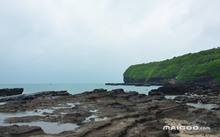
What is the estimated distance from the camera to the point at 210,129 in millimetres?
13938

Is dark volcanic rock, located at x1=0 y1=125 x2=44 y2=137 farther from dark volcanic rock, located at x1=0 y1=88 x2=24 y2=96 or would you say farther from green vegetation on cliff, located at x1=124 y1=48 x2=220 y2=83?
green vegetation on cliff, located at x1=124 y1=48 x2=220 y2=83

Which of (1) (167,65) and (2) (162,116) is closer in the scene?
(2) (162,116)

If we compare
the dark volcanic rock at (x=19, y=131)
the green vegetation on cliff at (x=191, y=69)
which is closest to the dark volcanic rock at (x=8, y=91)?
the dark volcanic rock at (x=19, y=131)

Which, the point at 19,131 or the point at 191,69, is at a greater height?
the point at 191,69

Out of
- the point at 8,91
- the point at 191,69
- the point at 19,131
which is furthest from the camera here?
the point at 191,69

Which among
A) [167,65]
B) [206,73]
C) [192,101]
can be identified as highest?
[167,65]

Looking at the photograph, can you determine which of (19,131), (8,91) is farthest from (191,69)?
(19,131)

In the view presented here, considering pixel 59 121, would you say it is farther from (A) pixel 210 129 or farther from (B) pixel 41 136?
(A) pixel 210 129

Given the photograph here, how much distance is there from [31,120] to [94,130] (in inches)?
361

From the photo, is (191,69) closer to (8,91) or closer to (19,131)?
(8,91)

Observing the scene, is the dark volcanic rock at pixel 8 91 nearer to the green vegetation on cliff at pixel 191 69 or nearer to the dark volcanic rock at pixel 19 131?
the dark volcanic rock at pixel 19 131

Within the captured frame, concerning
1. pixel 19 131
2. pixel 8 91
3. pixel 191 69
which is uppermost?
pixel 191 69

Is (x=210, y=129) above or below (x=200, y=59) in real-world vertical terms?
below

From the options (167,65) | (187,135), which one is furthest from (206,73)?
(187,135)
